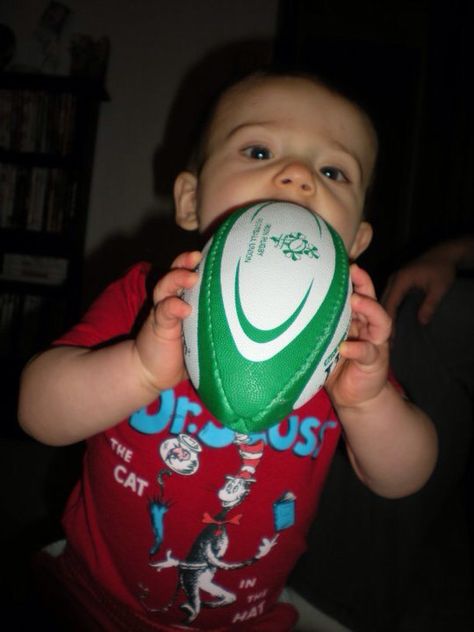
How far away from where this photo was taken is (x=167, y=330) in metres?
0.57

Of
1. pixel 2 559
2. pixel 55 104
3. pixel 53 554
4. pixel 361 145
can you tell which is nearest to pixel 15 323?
pixel 55 104

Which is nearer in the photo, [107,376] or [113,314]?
[107,376]

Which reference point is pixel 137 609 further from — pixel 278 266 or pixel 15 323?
pixel 15 323

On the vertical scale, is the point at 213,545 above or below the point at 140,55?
below

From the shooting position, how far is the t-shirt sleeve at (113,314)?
745 millimetres

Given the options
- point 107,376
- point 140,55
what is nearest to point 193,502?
point 107,376

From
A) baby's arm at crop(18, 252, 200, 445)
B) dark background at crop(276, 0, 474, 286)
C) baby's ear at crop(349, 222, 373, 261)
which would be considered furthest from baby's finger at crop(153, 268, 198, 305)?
dark background at crop(276, 0, 474, 286)

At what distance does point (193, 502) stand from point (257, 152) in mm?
570

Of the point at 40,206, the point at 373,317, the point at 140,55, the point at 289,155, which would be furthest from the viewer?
the point at 140,55

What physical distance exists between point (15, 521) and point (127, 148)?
1833 millimetres

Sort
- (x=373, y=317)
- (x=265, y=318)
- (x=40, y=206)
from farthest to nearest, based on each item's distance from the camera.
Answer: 1. (x=40, y=206)
2. (x=373, y=317)
3. (x=265, y=318)

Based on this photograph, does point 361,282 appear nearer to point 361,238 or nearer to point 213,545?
point 361,238

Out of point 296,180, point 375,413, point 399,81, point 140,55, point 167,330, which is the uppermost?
point 399,81

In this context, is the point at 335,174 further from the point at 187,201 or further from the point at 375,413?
the point at 375,413
